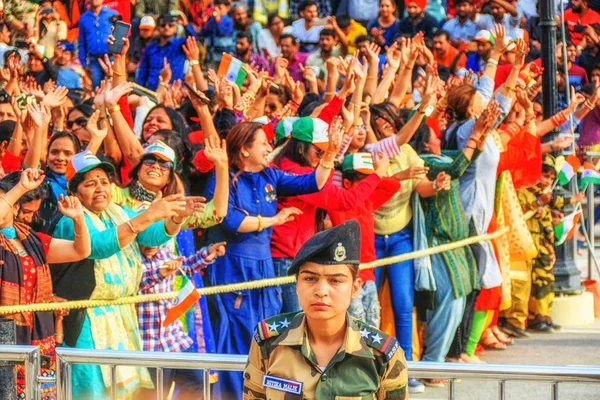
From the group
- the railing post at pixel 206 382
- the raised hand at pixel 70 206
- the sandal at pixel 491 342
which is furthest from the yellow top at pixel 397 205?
the railing post at pixel 206 382

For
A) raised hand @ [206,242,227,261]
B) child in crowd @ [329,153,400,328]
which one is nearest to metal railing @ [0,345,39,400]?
raised hand @ [206,242,227,261]

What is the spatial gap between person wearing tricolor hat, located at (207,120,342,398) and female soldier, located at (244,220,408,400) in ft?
11.3

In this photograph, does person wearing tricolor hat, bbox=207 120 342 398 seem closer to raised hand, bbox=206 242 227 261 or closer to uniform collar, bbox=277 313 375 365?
raised hand, bbox=206 242 227 261

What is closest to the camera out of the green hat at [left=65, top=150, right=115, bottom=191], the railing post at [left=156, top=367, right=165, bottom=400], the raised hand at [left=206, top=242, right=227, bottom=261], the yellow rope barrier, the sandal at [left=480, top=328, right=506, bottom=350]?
the railing post at [left=156, top=367, right=165, bottom=400]

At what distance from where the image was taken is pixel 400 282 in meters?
8.47

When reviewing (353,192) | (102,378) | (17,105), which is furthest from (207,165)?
(102,378)

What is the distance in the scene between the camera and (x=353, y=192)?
7.50 metres

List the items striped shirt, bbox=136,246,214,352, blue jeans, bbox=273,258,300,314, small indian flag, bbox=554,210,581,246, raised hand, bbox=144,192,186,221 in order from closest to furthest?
raised hand, bbox=144,192,186,221, striped shirt, bbox=136,246,214,352, blue jeans, bbox=273,258,300,314, small indian flag, bbox=554,210,581,246

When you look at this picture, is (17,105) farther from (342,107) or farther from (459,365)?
(459,365)

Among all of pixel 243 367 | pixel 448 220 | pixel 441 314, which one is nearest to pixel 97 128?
pixel 448 220

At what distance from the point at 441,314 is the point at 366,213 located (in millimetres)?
1231

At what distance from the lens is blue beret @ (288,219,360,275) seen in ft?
12.2

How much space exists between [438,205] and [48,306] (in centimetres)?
363

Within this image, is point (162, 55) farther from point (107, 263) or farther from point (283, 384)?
point (283, 384)
